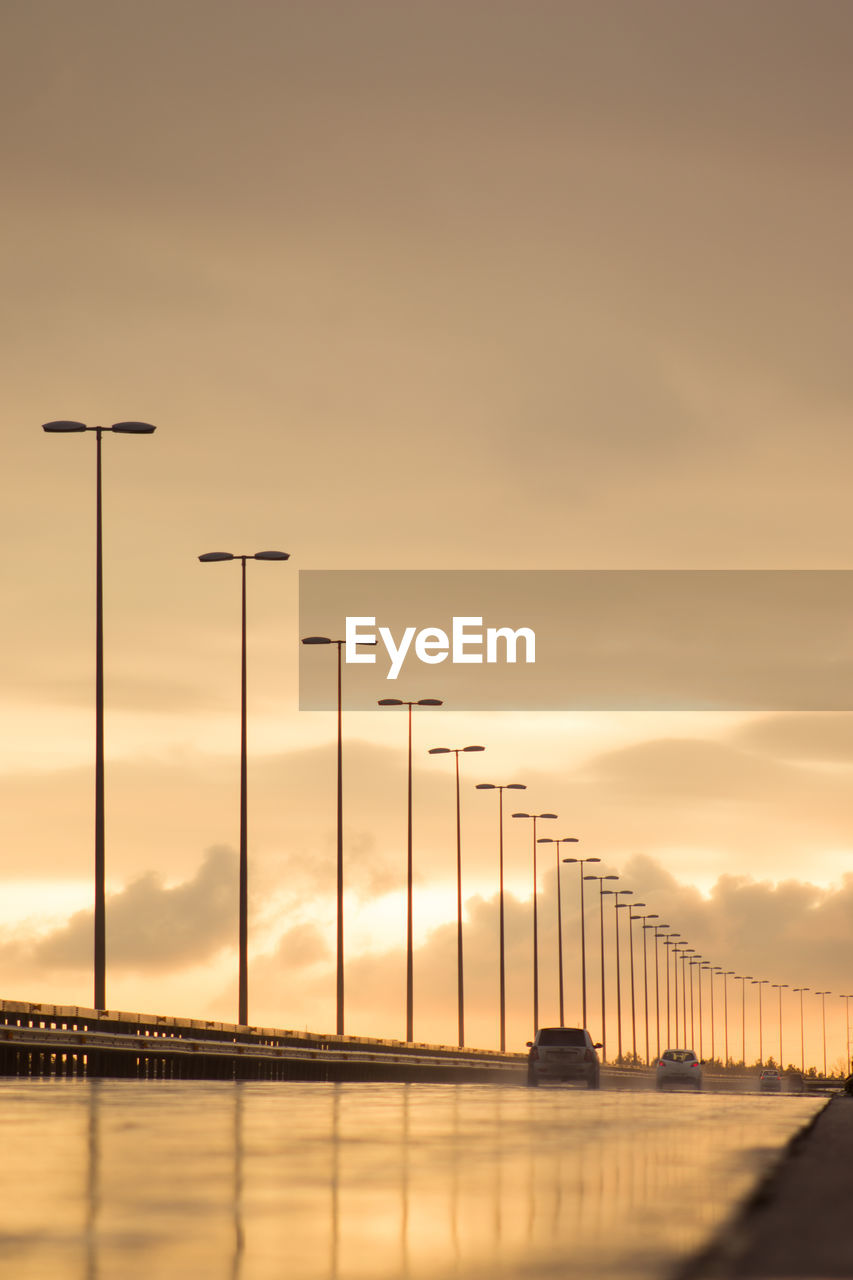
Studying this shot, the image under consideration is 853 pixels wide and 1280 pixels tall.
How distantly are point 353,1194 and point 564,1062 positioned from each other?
54727 mm

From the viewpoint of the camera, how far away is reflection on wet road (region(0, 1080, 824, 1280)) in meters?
5.79

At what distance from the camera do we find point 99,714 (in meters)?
49.9

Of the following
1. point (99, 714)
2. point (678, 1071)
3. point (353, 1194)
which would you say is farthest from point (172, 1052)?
point (678, 1071)

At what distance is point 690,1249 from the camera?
5.95 meters

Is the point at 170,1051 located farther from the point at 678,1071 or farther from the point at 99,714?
the point at 678,1071

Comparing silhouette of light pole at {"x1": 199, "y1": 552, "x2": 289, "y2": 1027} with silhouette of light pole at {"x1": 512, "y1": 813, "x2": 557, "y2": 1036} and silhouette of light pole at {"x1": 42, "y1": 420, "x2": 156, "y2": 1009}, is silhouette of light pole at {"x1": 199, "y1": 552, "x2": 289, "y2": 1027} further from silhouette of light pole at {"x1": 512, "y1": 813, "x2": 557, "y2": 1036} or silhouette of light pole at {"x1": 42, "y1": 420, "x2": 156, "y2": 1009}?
silhouette of light pole at {"x1": 512, "y1": 813, "x2": 557, "y2": 1036}

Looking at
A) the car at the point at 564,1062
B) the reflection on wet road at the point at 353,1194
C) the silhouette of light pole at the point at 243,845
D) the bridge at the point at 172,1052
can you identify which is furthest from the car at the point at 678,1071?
the reflection on wet road at the point at 353,1194

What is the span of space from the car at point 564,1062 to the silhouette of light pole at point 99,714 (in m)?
17.5

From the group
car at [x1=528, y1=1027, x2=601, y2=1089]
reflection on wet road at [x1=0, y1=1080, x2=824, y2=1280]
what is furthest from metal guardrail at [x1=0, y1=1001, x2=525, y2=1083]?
reflection on wet road at [x1=0, y1=1080, x2=824, y2=1280]

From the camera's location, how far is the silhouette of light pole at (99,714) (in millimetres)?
47844

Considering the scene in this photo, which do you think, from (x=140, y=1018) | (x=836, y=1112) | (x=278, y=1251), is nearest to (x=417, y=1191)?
Result: (x=278, y=1251)

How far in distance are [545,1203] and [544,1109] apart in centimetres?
1187

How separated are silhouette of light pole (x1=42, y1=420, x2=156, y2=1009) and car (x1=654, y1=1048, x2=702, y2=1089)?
36.9 metres

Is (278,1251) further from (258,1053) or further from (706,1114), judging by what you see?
(258,1053)
